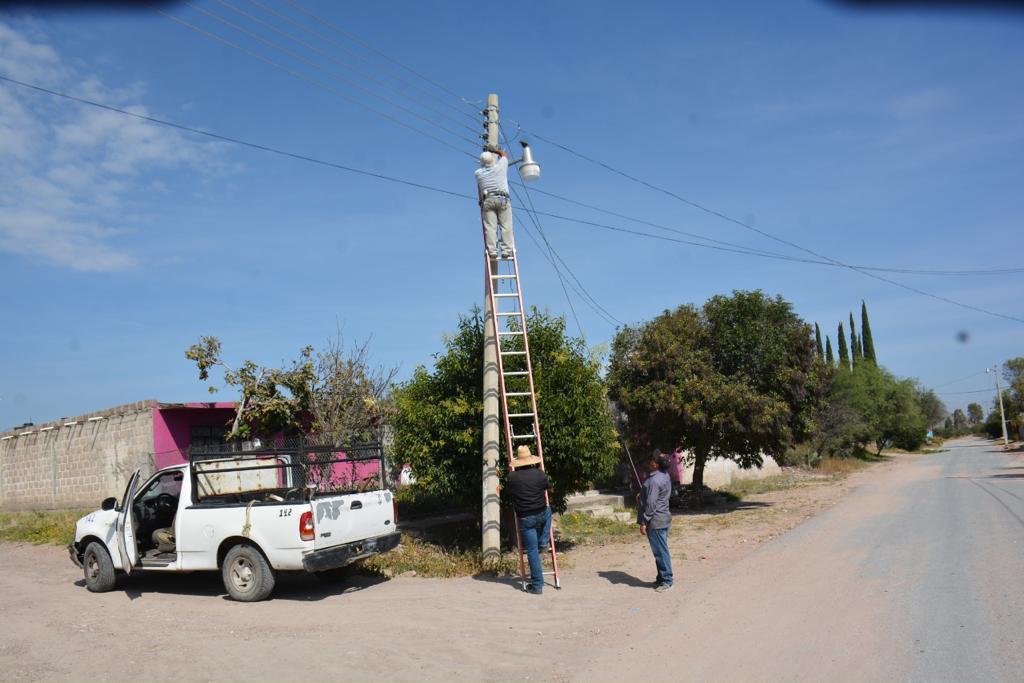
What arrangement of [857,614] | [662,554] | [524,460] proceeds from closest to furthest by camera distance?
[857,614] → [662,554] → [524,460]

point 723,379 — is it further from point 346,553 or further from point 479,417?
point 346,553

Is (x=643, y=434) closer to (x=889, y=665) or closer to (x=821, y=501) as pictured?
(x=821, y=501)

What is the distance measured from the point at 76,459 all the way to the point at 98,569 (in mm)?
11477

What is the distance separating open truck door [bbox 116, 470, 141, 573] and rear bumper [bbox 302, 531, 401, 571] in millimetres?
3036

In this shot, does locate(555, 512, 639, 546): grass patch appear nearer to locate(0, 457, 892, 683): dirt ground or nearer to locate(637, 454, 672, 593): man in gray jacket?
locate(0, 457, 892, 683): dirt ground

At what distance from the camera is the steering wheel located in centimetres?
1113

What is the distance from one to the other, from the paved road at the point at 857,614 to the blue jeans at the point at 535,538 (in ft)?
5.92

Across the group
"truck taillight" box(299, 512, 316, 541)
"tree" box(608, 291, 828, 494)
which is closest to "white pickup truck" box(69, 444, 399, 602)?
"truck taillight" box(299, 512, 316, 541)

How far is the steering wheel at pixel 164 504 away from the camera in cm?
1113

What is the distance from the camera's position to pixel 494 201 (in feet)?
37.8

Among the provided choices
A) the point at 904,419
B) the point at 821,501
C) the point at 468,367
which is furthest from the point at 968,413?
the point at 468,367

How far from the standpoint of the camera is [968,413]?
164 m

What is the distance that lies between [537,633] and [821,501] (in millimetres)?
16310

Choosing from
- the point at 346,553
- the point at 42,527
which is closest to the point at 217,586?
the point at 346,553
